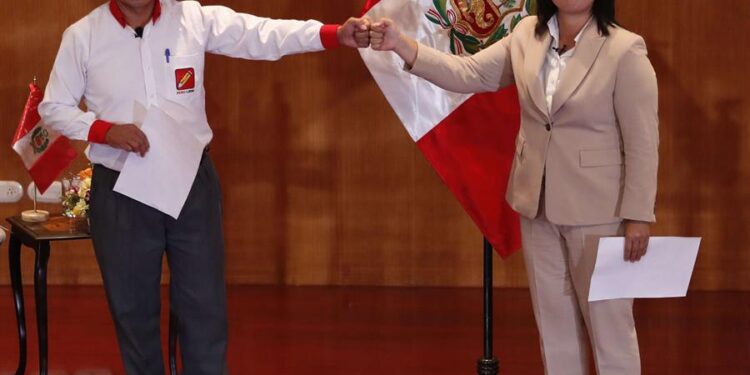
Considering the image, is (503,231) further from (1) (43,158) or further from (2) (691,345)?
(1) (43,158)

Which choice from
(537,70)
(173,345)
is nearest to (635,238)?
(537,70)

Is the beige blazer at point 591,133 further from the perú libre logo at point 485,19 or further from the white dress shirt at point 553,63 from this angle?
the perú libre logo at point 485,19

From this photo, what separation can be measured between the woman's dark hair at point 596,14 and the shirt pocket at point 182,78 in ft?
3.27

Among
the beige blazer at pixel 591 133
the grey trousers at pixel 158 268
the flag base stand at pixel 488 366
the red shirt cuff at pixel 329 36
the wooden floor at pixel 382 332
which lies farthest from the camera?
the wooden floor at pixel 382 332

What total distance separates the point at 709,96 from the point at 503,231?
6.89 ft

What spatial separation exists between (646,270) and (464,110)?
996 millimetres

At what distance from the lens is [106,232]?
3.40 m

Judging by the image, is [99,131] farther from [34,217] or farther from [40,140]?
[34,217]

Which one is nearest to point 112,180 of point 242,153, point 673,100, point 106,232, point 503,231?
point 106,232

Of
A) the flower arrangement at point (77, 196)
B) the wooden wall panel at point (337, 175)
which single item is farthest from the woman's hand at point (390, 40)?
the wooden wall panel at point (337, 175)

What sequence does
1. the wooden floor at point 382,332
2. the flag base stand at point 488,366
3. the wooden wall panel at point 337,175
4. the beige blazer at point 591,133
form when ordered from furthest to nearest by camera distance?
the wooden wall panel at point 337,175, the wooden floor at point 382,332, the flag base stand at point 488,366, the beige blazer at point 591,133

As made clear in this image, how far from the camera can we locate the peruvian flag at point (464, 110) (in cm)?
397

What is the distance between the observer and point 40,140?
14.1 ft

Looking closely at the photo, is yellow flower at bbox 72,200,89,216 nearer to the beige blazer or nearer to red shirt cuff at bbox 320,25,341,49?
red shirt cuff at bbox 320,25,341,49
